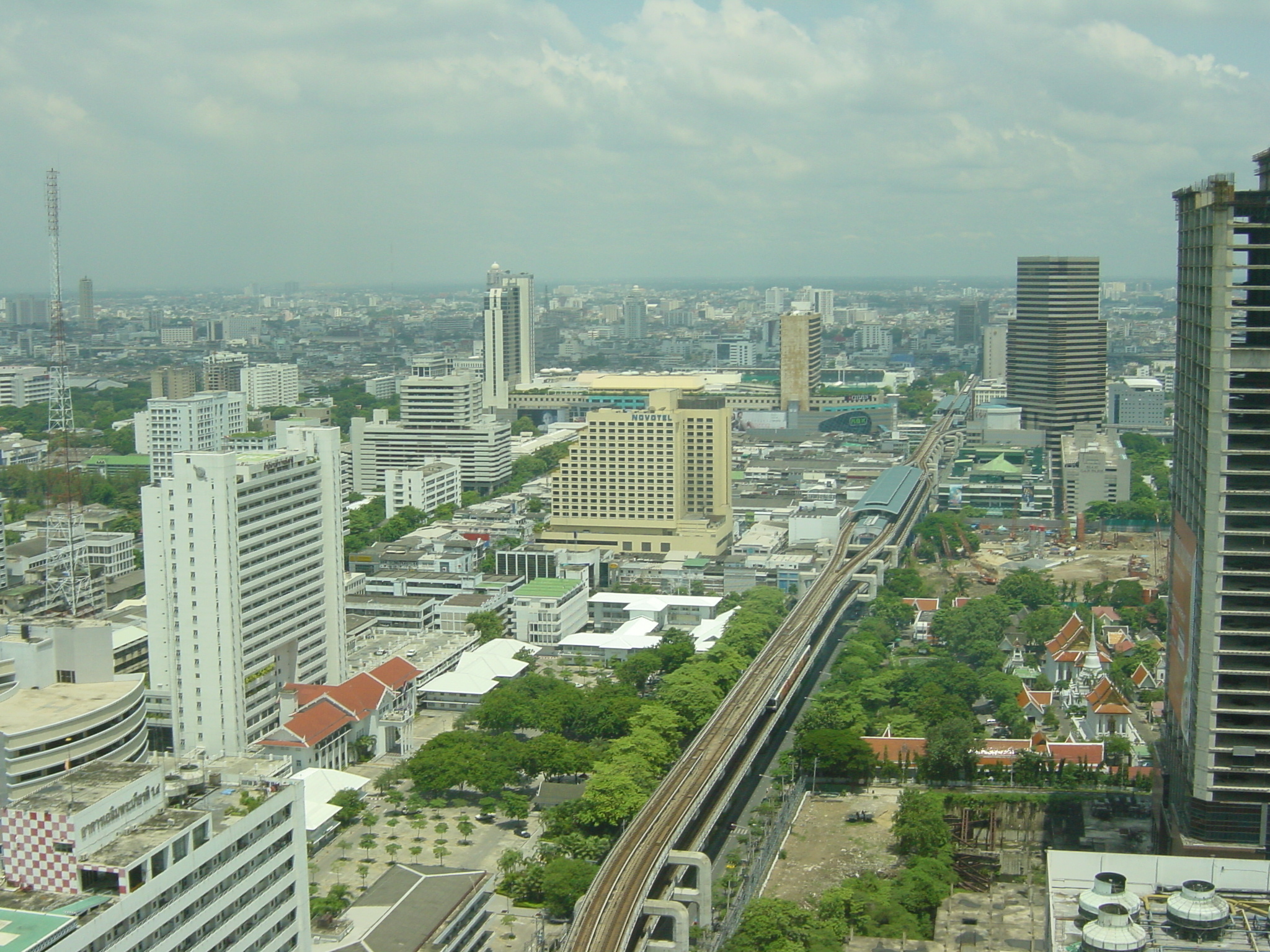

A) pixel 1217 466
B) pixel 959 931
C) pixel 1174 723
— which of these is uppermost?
pixel 1217 466

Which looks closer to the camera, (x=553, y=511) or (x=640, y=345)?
(x=553, y=511)

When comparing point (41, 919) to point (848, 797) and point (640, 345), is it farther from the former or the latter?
point (640, 345)

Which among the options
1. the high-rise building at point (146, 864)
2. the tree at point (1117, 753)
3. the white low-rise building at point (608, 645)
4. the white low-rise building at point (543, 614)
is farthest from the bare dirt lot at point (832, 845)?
the white low-rise building at point (543, 614)

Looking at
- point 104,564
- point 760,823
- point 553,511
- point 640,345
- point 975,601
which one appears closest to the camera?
point 760,823

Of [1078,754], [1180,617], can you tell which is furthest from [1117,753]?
[1180,617]

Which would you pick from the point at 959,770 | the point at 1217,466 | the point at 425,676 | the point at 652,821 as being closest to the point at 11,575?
the point at 425,676

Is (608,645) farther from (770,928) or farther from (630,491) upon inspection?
(770,928)

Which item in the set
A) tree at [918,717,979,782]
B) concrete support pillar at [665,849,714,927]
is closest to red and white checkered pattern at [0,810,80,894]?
concrete support pillar at [665,849,714,927]
